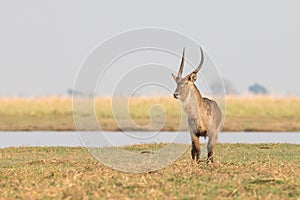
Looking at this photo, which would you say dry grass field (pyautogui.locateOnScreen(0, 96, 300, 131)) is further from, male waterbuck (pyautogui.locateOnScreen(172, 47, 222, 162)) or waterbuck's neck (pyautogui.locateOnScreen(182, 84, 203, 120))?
waterbuck's neck (pyautogui.locateOnScreen(182, 84, 203, 120))

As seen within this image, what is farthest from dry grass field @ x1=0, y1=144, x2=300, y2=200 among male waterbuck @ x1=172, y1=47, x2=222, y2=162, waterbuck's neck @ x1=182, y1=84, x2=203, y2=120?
waterbuck's neck @ x1=182, y1=84, x2=203, y2=120

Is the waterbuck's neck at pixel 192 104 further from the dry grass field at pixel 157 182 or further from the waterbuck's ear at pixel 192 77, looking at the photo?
the dry grass field at pixel 157 182

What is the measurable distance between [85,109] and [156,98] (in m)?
20.9

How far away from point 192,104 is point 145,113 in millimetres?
20695

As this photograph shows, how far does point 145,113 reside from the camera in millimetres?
31672

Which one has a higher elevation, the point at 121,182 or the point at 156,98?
the point at 156,98

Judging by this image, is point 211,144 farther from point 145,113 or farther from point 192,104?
point 145,113

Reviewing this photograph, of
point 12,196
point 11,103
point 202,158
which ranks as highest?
point 11,103

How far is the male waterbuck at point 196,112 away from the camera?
1090 cm

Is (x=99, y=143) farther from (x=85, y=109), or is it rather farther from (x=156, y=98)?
(x=156, y=98)

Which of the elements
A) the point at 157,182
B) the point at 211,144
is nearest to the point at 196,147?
the point at 211,144

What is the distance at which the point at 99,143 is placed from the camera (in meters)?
14.5

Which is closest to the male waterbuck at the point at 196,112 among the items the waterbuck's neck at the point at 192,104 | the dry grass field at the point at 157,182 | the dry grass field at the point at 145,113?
the waterbuck's neck at the point at 192,104

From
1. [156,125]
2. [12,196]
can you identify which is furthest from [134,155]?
[156,125]
